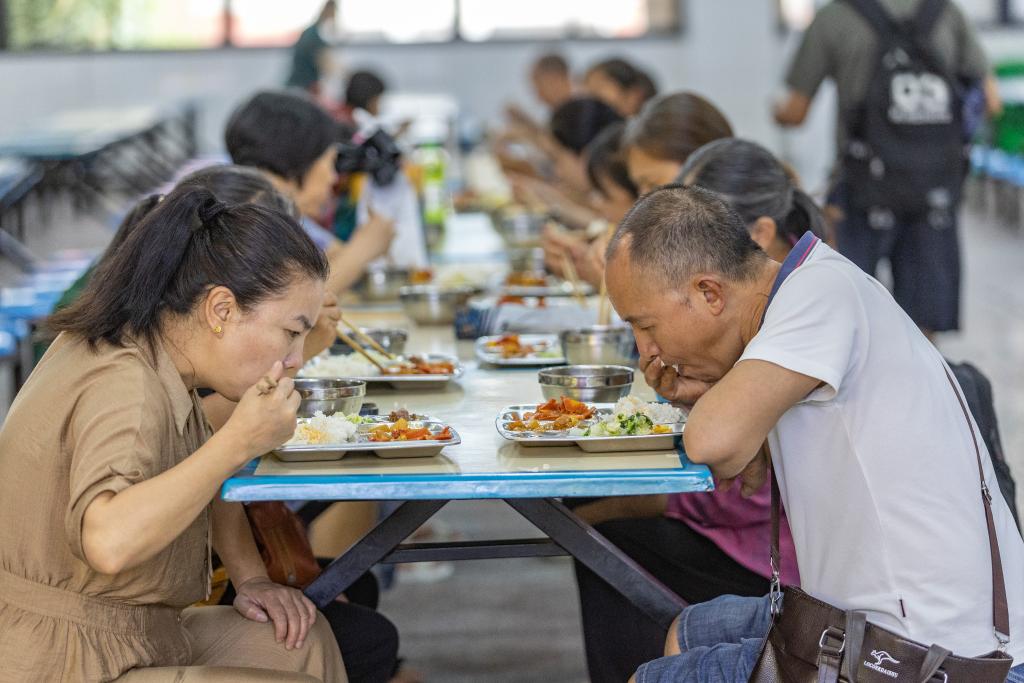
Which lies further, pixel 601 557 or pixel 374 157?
pixel 374 157

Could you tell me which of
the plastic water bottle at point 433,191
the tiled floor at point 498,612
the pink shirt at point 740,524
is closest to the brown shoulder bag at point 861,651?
the pink shirt at point 740,524

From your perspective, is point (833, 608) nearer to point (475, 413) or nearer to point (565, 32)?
point (475, 413)

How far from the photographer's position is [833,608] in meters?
1.70

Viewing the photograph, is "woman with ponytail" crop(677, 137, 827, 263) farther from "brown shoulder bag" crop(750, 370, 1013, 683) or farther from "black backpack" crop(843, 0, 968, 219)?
"black backpack" crop(843, 0, 968, 219)

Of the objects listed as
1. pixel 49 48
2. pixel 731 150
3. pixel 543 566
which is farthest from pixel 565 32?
pixel 731 150

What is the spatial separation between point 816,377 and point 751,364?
0.28ft

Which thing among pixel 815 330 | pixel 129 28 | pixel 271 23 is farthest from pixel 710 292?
pixel 129 28

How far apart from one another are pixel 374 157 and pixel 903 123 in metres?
1.84

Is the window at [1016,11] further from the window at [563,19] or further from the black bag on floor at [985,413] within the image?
the black bag on floor at [985,413]

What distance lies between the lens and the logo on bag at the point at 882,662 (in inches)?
64.6

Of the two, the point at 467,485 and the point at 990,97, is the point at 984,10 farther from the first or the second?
the point at 467,485

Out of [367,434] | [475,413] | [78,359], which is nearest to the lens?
[78,359]

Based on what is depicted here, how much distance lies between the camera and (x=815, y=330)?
1669 millimetres

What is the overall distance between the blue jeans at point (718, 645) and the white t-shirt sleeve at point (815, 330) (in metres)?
0.40
